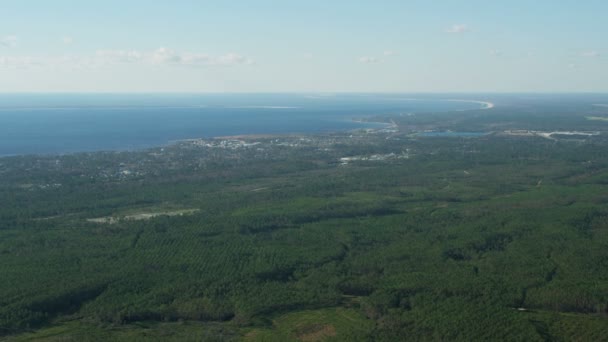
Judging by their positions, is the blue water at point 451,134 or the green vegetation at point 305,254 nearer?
the green vegetation at point 305,254

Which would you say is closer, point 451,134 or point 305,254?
point 305,254

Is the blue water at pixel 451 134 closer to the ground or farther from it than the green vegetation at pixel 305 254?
farther from it

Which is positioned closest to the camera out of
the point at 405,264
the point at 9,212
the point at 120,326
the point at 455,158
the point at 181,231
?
the point at 120,326

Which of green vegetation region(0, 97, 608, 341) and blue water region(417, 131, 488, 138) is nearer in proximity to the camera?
green vegetation region(0, 97, 608, 341)

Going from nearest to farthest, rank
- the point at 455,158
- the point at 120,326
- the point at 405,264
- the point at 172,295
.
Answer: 1. the point at 120,326
2. the point at 172,295
3. the point at 405,264
4. the point at 455,158

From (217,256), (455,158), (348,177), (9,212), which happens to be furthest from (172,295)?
(455,158)

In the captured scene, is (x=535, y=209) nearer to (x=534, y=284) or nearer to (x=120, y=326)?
(x=534, y=284)

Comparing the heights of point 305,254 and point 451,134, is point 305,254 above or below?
below

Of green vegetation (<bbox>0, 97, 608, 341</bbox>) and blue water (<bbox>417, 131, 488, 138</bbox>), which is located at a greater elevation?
blue water (<bbox>417, 131, 488, 138</bbox>)
